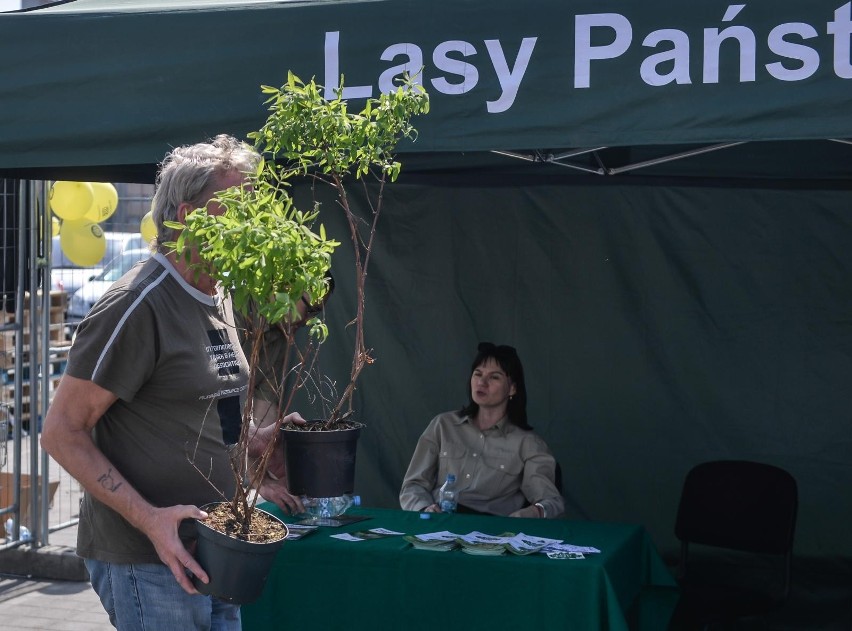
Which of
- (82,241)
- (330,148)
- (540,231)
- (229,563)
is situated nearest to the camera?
(229,563)

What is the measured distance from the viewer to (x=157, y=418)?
2.07 metres

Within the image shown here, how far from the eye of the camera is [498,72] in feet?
9.65

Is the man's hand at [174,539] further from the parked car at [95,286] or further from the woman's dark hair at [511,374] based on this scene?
the parked car at [95,286]

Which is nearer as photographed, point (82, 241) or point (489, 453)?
point (489, 453)

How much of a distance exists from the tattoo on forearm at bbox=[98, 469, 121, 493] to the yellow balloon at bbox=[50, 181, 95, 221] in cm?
524

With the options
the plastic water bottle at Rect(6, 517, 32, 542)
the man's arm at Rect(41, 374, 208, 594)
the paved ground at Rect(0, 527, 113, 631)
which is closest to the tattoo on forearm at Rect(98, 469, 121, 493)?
the man's arm at Rect(41, 374, 208, 594)

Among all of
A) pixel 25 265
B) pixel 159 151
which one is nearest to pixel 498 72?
pixel 159 151

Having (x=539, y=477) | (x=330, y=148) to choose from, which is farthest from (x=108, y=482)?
(x=539, y=477)

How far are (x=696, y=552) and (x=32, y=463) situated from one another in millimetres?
3220

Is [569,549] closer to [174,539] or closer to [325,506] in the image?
[325,506]

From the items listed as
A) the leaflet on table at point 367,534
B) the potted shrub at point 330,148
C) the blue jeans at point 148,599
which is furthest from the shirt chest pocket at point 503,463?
the blue jeans at point 148,599

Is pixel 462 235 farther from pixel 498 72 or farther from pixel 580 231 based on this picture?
pixel 498 72

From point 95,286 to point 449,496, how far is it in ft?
24.4

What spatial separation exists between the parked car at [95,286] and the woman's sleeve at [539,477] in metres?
6.28
